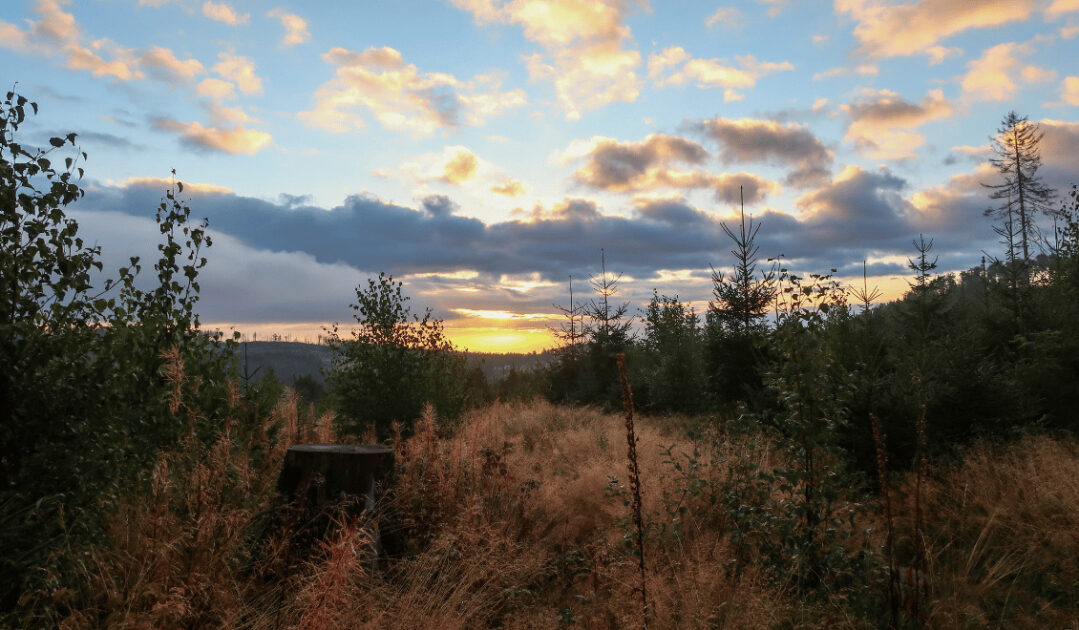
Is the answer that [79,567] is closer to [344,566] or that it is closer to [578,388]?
[344,566]

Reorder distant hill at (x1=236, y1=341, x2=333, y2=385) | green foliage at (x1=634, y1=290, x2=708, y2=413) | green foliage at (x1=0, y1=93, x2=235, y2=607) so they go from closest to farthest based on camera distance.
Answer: green foliage at (x1=0, y1=93, x2=235, y2=607)
green foliage at (x1=634, y1=290, x2=708, y2=413)
distant hill at (x1=236, y1=341, x2=333, y2=385)

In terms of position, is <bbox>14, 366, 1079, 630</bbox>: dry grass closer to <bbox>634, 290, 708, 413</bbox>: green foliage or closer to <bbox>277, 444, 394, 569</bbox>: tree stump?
<bbox>277, 444, 394, 569</bbox>: tree stump

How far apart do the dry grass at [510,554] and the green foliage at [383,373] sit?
2.43m

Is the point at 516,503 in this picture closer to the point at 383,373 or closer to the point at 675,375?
the point at 383,373

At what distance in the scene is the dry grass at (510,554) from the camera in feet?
11.8

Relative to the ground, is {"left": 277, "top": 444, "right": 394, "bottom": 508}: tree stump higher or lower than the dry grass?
higher

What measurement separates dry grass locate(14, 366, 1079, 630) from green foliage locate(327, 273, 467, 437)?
7.98 ft

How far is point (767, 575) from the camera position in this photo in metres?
4.60

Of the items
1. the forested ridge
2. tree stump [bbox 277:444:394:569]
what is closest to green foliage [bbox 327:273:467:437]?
the forested ridge

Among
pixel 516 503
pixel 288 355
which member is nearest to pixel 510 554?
pixel 516 503

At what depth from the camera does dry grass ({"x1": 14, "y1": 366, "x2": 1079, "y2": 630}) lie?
359cm

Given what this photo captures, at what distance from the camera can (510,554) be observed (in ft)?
17.0

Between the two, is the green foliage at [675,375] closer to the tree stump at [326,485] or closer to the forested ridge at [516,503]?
the forested ridge at [516,503]

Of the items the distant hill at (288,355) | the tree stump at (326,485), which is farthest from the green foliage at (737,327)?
the distant hill at (288,355)
